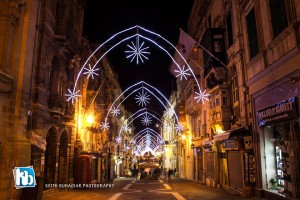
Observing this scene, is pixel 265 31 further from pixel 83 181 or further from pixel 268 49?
pixel 83 181

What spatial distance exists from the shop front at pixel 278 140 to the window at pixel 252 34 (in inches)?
100

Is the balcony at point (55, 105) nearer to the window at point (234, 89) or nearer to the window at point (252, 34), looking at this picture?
the window at point (234, 89)

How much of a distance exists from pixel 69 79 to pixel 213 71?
11631 mm

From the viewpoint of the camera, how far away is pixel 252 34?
17078 mm

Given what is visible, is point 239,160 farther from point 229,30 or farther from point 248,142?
point 229,30

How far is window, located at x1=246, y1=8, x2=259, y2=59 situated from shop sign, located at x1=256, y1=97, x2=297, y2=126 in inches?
141

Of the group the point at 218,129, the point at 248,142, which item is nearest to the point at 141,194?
the point at 248,142

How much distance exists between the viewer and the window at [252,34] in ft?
54.6

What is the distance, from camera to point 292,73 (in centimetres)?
1228

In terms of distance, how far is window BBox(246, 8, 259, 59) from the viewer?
1664 cm

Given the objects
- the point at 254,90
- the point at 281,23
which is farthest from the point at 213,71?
the point at 281,23

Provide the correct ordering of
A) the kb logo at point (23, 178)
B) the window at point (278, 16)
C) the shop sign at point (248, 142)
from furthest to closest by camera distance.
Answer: the shop sign at point (248, 142), the window at point (278, 16), the kb logo at point (23, 178)

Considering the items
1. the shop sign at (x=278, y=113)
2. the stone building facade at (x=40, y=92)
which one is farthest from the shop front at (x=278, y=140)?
the stone building facade at (x=40, y=92)

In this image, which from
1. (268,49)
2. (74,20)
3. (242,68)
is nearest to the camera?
(268,49)
